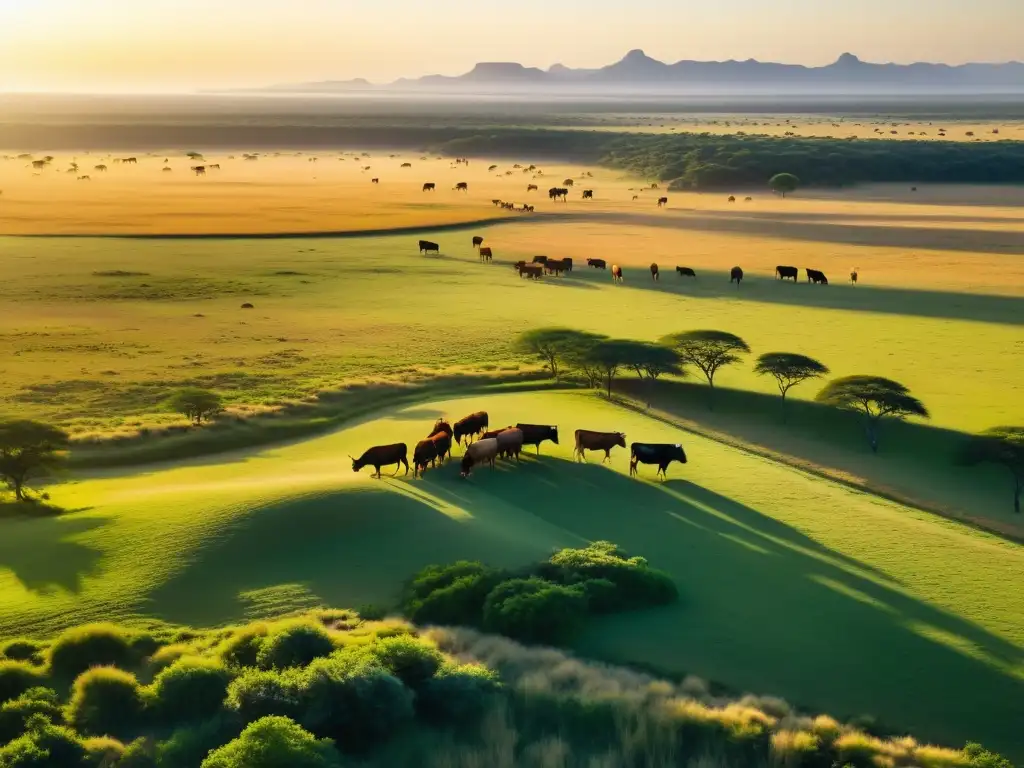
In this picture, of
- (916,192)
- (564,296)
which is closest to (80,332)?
(564,296)

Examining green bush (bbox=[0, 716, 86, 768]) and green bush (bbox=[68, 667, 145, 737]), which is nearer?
green bush (bbox=[0, 716, 86, 768])

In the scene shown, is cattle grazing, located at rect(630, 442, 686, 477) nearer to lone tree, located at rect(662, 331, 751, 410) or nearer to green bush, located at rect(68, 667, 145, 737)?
lone tree, located at rect(662, 331, 751, 410)

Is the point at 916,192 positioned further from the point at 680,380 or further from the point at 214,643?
the point at 214,643

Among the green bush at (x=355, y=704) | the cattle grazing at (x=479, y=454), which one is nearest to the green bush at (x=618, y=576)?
the green bush at (x=355, y=704)

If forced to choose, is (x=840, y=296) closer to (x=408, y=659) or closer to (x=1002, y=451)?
(x=1002, y=451)

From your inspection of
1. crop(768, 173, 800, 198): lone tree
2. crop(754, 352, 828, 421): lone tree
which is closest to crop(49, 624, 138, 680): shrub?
crop(754, 352, 828, 421): lone tree

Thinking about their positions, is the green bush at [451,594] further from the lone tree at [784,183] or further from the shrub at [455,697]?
the lone tree at [784,183]
